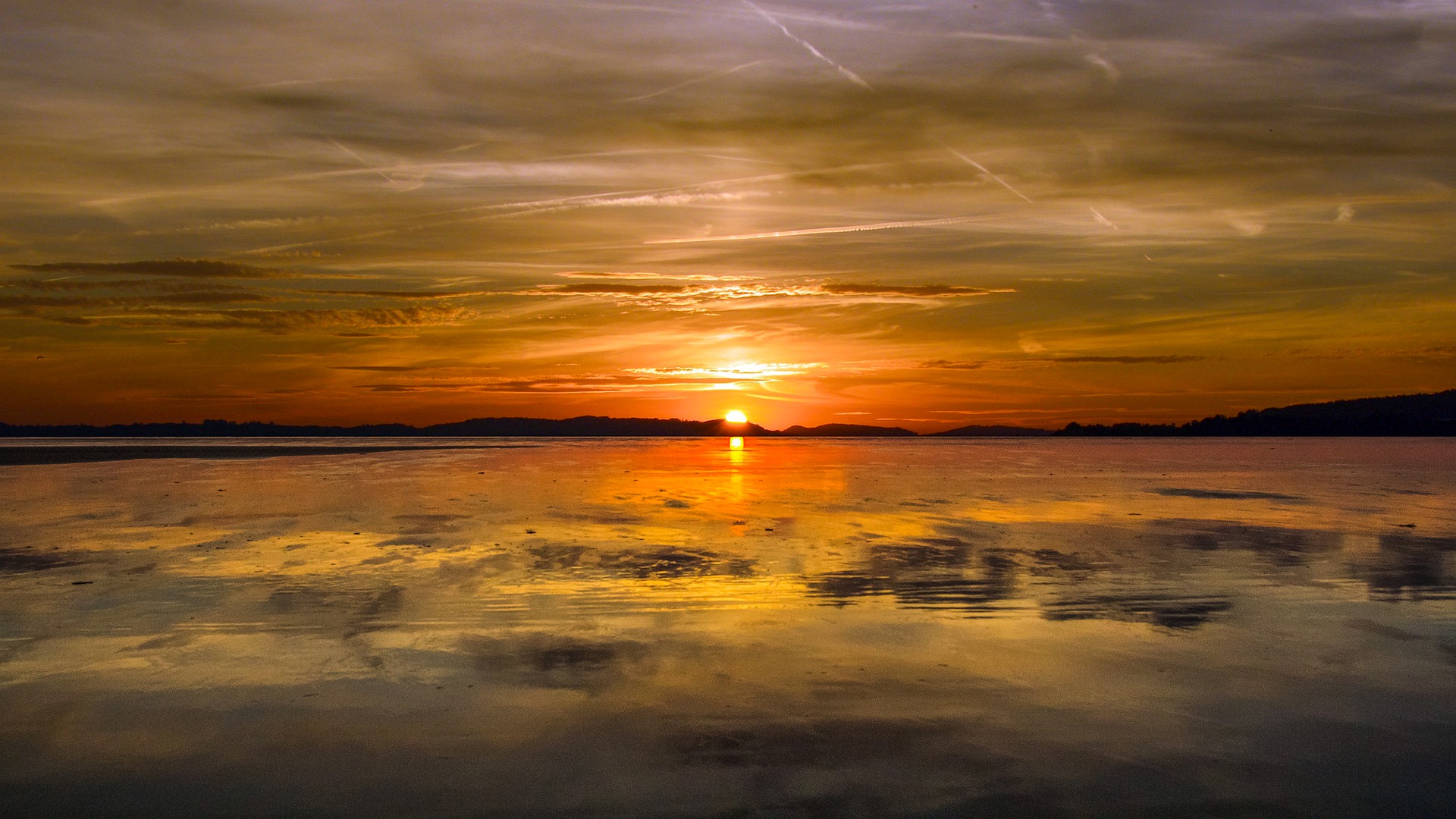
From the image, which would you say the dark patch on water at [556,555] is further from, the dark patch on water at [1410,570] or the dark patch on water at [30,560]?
the dark patch on water at [1410,570]

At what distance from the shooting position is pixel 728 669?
767 cm

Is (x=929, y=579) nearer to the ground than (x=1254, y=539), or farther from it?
nearer to the ground

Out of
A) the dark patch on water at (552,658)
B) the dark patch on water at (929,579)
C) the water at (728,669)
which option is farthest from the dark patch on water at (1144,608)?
the dark patch on water at (552,658)

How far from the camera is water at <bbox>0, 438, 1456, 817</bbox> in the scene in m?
5.36

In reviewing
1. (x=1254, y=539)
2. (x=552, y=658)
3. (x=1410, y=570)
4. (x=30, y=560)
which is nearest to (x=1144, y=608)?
(x=1410, y=570)

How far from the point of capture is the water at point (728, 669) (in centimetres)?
536

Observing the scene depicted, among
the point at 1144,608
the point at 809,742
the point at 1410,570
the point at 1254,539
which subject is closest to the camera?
the point at 809,742

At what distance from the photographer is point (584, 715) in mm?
6539

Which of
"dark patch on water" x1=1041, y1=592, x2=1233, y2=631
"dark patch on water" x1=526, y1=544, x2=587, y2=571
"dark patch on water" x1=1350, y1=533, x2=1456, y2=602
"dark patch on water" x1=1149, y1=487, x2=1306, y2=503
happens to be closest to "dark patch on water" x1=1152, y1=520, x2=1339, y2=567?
"dark patch on water" x1=1350, y1=533, x2=1456, y2=602

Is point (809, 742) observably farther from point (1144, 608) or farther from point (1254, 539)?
point (1254, 539)

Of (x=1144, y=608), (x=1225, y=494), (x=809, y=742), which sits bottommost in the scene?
(x=809, y=742)

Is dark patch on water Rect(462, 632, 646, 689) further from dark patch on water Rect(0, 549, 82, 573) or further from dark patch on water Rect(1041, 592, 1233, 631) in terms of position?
dark patch on water Rect(0, 549, 82, 573)

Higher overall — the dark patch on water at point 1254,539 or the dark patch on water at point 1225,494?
the dark patch on water at point 1225,494

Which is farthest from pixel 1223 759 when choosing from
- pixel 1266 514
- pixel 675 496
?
pixel 675 496
